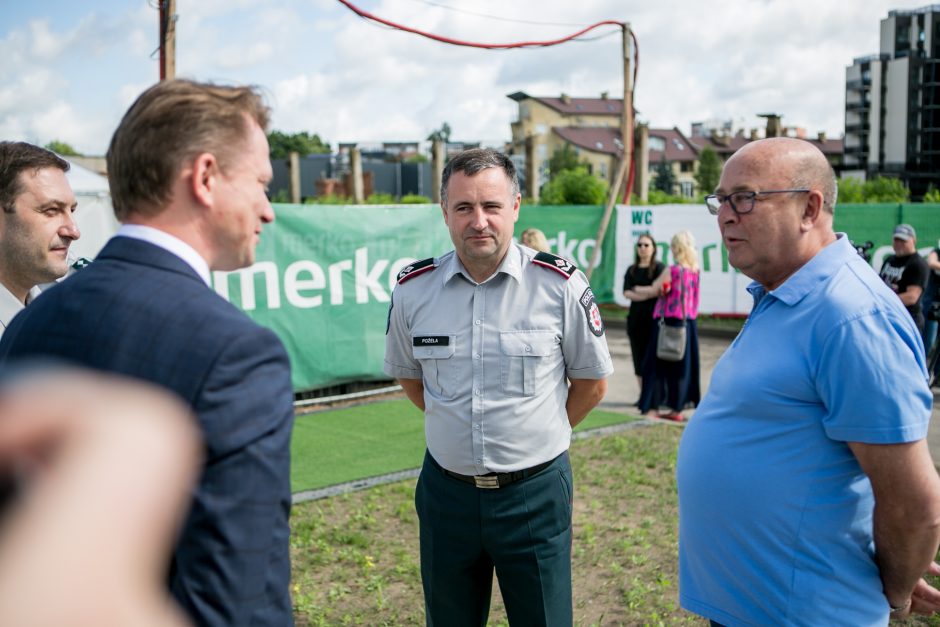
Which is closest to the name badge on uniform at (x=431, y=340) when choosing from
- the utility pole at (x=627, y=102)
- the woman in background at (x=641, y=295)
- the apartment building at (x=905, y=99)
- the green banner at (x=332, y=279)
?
the green banner at (x=332, y=279)

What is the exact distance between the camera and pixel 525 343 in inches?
120

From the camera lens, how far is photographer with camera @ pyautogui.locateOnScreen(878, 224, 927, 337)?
9211 millimetres

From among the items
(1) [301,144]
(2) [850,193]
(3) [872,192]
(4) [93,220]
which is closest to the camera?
(4) [93,220]

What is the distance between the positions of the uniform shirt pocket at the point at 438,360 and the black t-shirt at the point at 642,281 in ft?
20.1

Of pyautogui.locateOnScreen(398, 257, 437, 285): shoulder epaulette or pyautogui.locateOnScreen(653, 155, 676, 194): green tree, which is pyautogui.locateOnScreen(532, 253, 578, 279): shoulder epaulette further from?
pyautogui.locateOnScreen(653, 155, 676, 194): green tree

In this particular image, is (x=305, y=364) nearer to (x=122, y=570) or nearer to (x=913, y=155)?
(x=122, y=570)

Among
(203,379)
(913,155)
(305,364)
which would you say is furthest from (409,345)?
(913,155)

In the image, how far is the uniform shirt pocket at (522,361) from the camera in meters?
3.04

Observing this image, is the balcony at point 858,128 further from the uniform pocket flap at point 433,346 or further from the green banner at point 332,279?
the uniform pocket flap at point 433,346

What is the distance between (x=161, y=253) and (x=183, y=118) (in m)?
0.24

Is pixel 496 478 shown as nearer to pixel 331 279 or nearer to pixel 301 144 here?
pixel 331 279

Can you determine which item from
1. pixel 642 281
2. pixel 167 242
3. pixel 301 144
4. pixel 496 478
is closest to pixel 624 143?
pixel 642 281

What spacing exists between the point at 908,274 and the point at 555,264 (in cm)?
784

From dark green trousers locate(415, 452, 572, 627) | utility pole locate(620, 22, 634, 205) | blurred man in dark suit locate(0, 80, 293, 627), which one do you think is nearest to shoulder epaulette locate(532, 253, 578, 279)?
dark green trousers locate(415, 452, 572, 627)
